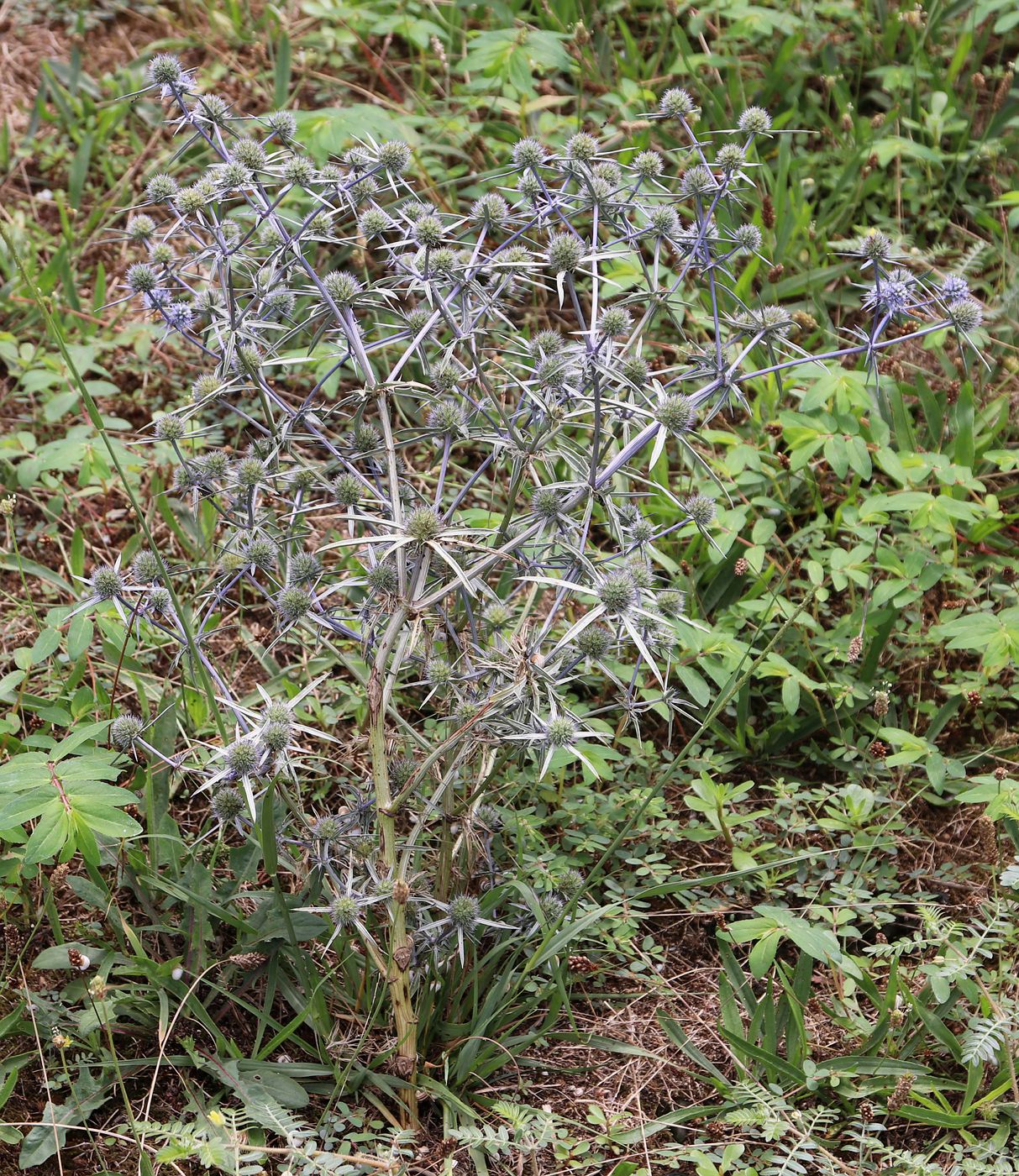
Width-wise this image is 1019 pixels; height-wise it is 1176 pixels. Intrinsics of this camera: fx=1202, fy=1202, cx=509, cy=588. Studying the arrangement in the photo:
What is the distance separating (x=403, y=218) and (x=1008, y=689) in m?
1.88

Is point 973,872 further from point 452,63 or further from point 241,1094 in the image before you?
point 452,63

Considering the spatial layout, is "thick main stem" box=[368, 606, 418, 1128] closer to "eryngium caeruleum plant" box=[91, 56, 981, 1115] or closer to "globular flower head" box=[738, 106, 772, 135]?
"eryngium caeruleum plant" box=[91, 56, 981, 1115]

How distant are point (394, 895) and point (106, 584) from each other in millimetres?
809

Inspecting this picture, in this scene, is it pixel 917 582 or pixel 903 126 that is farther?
pixel 903 126

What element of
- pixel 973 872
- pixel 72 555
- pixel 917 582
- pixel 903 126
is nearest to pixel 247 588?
pixel 72 555

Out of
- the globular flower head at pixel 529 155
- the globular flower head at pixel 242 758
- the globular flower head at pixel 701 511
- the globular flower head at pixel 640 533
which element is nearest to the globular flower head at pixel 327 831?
the globular flower head at pixel 242 758

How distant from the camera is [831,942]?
7.33ft

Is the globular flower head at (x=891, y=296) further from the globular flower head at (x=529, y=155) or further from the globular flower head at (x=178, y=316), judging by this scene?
the globular flower head at (x=178, y=316)

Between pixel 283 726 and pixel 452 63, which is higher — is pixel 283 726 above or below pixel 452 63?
below

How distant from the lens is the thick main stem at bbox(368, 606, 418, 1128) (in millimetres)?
2049

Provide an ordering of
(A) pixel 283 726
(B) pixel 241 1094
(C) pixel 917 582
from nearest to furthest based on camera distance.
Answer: (A) pixel 283 726 → (B) pixel 241 1094 → (C) pixel 917 582

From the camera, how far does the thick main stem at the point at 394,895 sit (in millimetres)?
2049

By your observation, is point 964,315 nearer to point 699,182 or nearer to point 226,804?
point 699,182

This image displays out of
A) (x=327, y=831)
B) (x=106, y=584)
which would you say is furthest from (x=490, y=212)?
(x=327, y=831)
